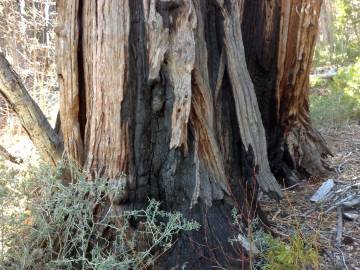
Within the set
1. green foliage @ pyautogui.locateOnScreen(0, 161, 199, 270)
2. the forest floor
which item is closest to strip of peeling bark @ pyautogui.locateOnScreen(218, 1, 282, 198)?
the forest floor

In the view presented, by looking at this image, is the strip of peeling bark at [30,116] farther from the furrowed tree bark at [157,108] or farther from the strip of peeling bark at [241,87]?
the strip of peeling bark at [241,87]

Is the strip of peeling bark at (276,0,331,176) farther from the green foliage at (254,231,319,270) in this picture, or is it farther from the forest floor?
the green foliage at (254,231,319,270)

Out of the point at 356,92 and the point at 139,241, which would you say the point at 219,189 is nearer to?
the point at 139,241

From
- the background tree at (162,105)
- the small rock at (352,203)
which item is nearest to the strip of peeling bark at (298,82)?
the small rock at (352,203)

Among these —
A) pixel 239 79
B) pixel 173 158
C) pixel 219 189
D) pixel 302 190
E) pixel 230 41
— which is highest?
pixel 230 41

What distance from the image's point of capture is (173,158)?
2.94m

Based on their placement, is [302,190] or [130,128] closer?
[130,128]

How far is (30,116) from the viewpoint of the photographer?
324cm

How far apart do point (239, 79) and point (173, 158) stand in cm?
75

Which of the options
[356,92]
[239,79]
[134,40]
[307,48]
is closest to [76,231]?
[134,40]

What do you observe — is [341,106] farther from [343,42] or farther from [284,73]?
[343,42]

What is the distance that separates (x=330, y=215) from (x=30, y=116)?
6.99 ft

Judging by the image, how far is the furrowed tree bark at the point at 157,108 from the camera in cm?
286

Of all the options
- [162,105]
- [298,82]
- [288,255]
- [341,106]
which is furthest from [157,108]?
[341,106]
